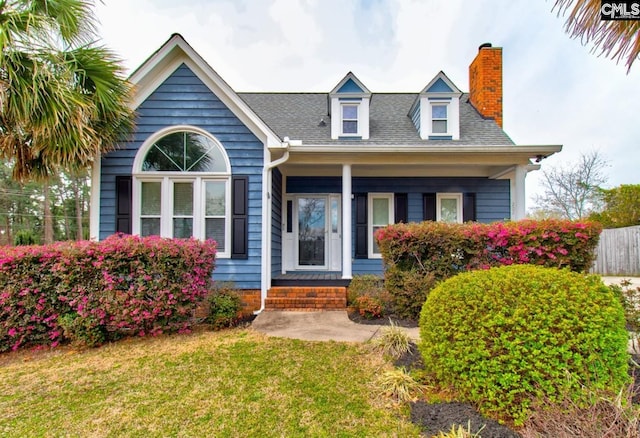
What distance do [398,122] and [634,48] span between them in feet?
22.2

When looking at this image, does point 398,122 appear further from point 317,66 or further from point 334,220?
point 317,66

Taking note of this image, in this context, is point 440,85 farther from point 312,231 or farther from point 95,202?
point 95,202

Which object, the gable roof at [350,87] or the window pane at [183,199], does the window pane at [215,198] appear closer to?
the window pane at [183,199]

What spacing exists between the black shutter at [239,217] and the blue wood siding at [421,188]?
2.19 meters

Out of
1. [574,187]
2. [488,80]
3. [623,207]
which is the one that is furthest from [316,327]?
[574,187]

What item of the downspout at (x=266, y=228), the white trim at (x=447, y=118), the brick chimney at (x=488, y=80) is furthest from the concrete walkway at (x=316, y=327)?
the brick chimney at (x=488, y=80)

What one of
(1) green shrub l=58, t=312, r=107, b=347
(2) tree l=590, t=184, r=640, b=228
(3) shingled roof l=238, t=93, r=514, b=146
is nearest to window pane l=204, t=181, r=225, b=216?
(3) shingled roof l=238, t=93, r=514, b=146

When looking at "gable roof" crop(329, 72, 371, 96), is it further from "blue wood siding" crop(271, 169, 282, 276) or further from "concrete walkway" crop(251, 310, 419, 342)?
"concrete walkway" crop(251, 310, 419, 342)

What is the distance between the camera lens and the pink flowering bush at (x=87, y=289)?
13.9 feet

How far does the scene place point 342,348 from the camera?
3998 millimetres

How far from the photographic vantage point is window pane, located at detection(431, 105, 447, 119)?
8.20 m

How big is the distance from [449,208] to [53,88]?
336 inches

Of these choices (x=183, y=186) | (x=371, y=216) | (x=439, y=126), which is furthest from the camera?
(x=371, y=216)

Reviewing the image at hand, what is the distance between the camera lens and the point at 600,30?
2.37 meters
